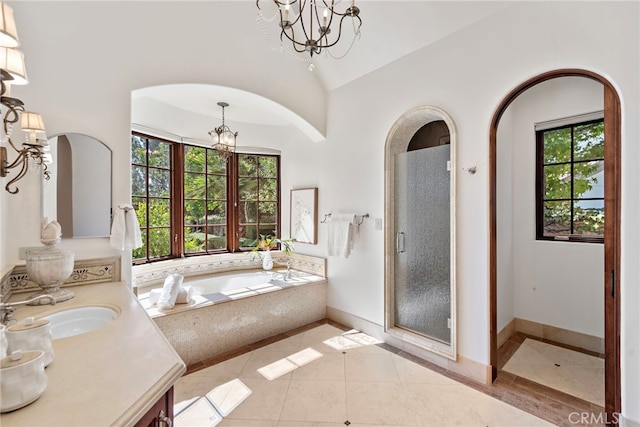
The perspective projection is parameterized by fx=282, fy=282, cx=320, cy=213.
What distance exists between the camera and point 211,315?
267 cm

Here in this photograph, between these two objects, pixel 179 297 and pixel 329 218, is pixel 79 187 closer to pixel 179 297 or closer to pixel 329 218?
pixel 179 297

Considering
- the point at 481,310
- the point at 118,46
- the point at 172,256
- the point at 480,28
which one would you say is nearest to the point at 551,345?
the point at 481,310

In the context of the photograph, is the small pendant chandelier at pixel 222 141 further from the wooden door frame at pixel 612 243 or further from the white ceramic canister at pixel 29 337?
the wooden door frame at pixel 612 243

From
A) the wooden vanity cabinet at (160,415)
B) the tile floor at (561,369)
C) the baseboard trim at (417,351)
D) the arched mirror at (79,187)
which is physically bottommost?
the tile floor at (561,369)

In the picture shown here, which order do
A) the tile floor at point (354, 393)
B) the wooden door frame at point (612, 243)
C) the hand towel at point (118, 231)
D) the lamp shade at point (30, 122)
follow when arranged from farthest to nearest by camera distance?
the hand towel at point (118, 231) < the tile floor at point (354, 393) < the wooden door frame at point (612, 243) < the lamp shade at point (30, 122)

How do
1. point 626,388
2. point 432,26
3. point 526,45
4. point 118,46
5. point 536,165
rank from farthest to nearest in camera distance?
point 536,165 < point 432,26 < point 118,46 < point 526,45 < point 626,388

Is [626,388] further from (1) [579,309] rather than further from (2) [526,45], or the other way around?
(2) [526,45]

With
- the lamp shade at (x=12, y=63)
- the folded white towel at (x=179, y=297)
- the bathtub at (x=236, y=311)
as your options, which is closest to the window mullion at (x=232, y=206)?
the bathtub at (x=236, y=311)

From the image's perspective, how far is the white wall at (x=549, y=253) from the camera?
8.88 feet

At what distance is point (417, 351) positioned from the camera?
271cm

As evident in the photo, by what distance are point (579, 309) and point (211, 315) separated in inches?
141

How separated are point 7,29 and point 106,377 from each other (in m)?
1.26

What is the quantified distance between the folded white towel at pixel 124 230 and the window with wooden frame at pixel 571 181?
12.9 feet

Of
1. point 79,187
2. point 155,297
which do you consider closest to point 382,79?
point 79,187
